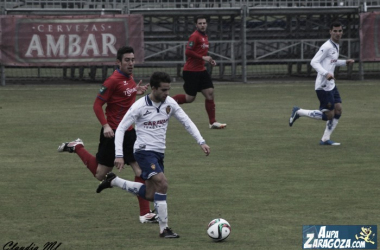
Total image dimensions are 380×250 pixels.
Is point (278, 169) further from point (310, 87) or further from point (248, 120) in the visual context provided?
point (310, 87)

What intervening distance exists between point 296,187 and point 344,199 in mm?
1038

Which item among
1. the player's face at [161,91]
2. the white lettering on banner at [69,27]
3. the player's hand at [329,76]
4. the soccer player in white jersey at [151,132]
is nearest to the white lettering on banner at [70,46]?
the white lettering on banner at [69,27]

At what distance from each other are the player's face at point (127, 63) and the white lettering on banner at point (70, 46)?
19.0 m

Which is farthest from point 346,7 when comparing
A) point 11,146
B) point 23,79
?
point 11,146

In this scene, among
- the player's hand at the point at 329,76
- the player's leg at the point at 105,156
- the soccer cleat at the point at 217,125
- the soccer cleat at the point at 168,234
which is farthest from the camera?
the soccer cleat at the point at 217,125

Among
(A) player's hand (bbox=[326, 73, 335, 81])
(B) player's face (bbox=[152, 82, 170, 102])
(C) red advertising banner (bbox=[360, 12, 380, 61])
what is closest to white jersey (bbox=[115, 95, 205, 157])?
(B) player's face (bbox=[152, 82, 170, 102])

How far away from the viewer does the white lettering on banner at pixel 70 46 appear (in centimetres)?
2884

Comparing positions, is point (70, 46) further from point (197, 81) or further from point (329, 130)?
point (329, 130)

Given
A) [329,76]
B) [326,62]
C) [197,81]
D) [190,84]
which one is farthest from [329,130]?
[190,84]

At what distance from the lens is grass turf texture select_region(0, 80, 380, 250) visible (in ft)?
29.5

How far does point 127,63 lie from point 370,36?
21.4 metres

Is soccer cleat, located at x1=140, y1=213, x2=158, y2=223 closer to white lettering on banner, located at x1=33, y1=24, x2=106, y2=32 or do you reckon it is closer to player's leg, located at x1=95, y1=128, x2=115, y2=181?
player's leg, located at x1=95, y1=128, x2=115, y2=181

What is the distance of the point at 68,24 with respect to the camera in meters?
29.0

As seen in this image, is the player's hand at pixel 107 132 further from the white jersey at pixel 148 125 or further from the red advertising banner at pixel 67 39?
the red advertising banner at pixel 67 39
